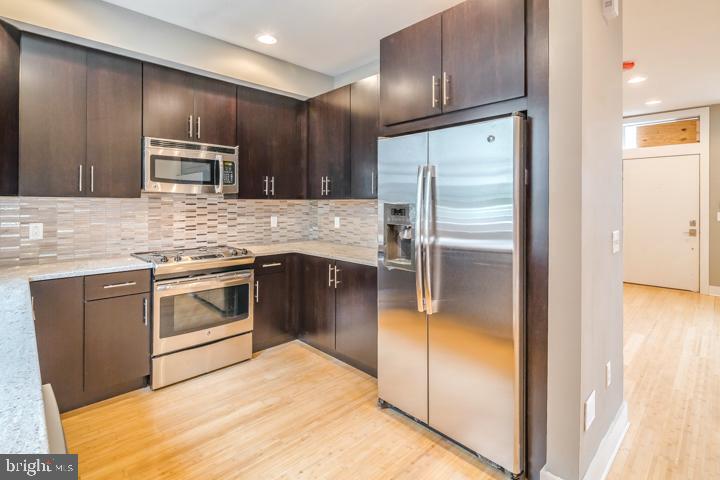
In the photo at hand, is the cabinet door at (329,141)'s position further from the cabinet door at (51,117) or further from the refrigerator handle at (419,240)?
the cabinet door at (51,117)

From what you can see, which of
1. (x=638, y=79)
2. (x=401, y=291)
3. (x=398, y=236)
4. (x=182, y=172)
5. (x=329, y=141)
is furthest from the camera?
(x=638, y=79)

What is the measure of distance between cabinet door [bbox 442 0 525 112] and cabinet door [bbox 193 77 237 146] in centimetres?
199

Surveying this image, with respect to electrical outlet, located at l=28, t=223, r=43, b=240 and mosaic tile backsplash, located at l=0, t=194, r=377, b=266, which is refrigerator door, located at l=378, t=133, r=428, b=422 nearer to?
mosaic tile backsplash, located at l=0, t=194, r=377, b=266

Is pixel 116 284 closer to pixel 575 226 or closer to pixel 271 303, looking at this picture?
pixel 271 303

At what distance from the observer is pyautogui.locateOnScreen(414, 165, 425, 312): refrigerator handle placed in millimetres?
2166

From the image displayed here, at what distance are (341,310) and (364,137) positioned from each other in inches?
57.6

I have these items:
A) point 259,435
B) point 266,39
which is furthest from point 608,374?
point 266,39

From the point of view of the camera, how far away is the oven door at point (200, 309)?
2781mm

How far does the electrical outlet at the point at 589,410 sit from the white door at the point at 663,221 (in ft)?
17.7

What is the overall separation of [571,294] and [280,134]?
293 centimetres

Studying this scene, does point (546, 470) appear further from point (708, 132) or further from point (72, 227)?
point (708, 132)

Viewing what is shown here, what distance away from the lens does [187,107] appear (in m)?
3.09

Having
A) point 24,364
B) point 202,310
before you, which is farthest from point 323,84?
point 24,364

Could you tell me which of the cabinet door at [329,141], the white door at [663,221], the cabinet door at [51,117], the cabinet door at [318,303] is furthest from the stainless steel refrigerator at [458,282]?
the white door at [663,221]
